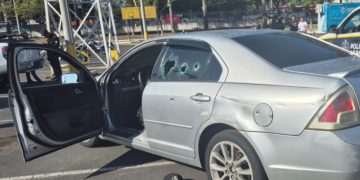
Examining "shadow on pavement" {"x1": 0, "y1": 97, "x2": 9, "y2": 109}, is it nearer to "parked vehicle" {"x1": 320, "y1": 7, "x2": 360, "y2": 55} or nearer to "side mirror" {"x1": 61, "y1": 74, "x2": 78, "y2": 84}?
"side mirror" {"x1": 61, "y1": 74, "x2": 78, "y2": 84}

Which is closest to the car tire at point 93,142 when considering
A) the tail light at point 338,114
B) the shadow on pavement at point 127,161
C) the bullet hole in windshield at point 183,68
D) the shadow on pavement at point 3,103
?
the shadow on pavement at point 127,161

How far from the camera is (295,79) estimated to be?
348cm

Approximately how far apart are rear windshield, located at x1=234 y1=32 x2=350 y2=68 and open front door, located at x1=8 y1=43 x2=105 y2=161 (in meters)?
1.94

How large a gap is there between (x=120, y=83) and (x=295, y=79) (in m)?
2.69

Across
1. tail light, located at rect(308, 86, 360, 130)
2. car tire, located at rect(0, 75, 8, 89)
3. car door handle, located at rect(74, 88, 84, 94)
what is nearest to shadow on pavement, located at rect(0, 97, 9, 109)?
car tire, located at rect(0, 75, 8, 89)

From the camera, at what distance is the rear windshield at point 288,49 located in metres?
3.95

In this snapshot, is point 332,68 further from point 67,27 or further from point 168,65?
point 67,27

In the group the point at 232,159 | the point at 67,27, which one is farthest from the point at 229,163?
the point at 67,27

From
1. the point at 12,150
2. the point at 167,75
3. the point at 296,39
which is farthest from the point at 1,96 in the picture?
the point at 296,39

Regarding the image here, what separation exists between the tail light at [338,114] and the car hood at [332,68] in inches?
9.3

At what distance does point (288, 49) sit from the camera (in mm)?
4199

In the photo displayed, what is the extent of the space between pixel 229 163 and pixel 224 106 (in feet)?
1.66

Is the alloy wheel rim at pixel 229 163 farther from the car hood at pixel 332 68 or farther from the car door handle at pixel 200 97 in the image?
the car hood at pixel 332 68

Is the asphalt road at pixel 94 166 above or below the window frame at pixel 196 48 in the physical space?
below
